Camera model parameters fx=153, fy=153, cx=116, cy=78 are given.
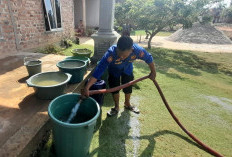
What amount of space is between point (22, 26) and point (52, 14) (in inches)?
85.3

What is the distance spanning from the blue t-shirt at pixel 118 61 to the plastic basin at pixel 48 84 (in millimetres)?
760

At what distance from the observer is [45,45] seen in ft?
22.9

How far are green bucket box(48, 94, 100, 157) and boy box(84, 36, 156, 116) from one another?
1.03 ft

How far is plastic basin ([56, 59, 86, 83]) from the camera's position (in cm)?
315

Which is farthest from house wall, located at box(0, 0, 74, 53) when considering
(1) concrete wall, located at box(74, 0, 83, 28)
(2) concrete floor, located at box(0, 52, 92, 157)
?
(1) concrete wall, located at box(74, 0, 83, 28)

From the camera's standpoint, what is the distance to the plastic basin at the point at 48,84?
8.34 feet

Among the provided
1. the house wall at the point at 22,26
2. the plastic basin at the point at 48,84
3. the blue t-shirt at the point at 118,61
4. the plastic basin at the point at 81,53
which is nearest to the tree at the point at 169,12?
the house wall at the point at 22,26

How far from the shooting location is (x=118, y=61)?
269 cm

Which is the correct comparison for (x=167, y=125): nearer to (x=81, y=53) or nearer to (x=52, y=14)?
(x=81, y=53)

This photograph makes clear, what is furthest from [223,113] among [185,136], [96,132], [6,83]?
[6,83]

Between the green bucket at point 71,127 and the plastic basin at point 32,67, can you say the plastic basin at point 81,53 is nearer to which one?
the plastic basin at point 32,67

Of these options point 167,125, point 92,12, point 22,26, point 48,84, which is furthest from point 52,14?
point 92,12

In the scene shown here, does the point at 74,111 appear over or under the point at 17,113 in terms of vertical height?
over

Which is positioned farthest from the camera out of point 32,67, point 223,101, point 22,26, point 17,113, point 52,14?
point 52,14
